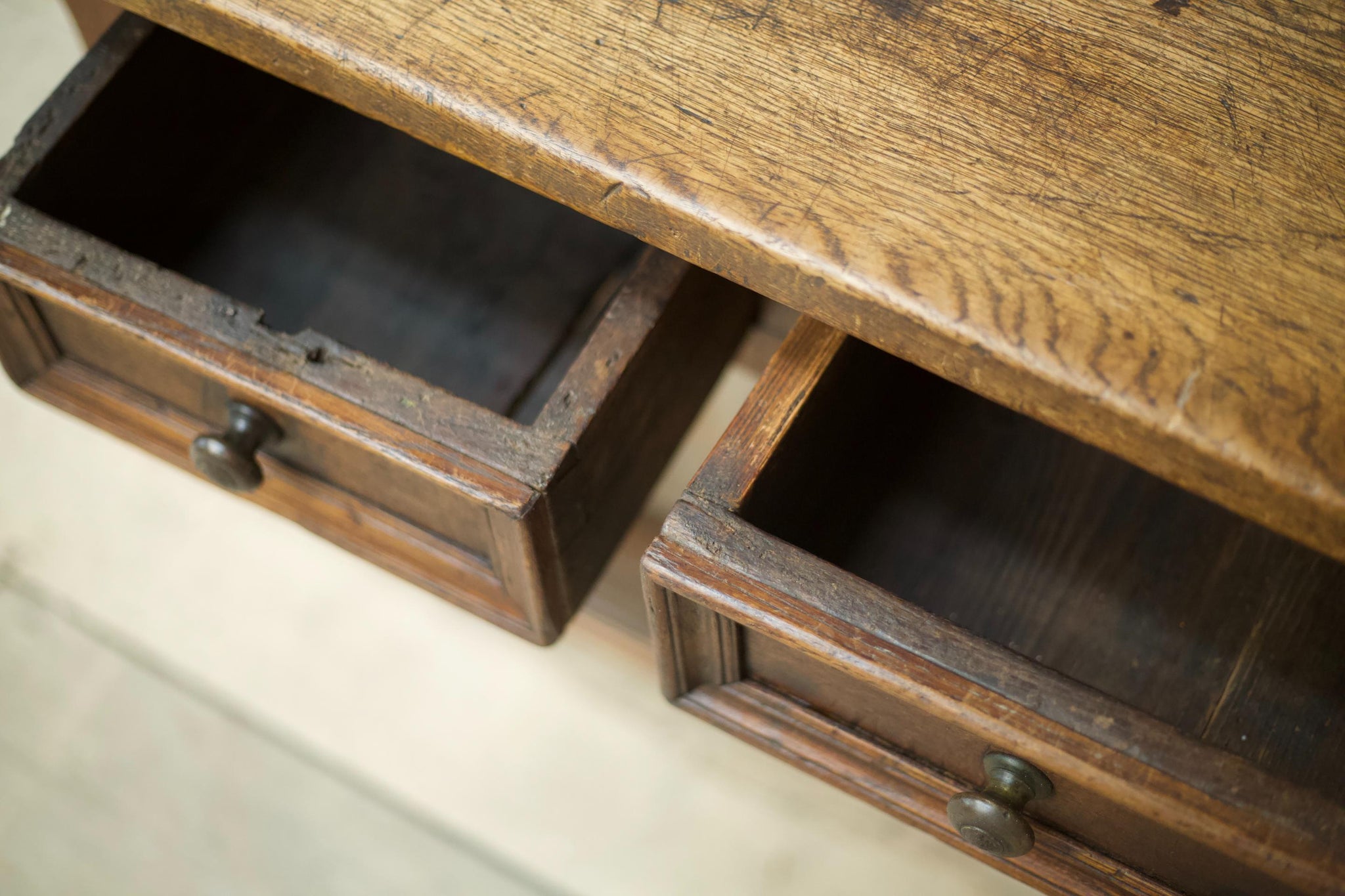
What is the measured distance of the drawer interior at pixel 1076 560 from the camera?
0.74 m

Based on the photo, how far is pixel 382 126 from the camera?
1004 mm

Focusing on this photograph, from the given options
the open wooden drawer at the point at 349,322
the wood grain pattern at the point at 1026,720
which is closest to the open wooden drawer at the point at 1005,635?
the wood grain pattern at the point at 1026,720

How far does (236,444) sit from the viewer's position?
0.74 metres

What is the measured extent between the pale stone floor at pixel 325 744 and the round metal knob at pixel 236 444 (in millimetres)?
211

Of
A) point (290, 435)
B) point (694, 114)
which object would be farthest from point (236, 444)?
point (694, 114)

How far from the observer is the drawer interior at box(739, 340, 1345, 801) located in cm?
74

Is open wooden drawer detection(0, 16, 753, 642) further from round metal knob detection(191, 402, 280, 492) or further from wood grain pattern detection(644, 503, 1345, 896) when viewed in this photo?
wood grain pattern detection(644, 503, 1345, 896)

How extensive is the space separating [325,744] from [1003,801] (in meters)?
0.50

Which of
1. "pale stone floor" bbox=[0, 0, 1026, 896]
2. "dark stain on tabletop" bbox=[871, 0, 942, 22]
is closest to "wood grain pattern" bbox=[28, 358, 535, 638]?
"pale stone floor" bbox=[0, 0, 1026, 896]

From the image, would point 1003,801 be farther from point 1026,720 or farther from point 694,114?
point 694,114

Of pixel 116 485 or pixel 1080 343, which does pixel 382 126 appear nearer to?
pixel 116 485

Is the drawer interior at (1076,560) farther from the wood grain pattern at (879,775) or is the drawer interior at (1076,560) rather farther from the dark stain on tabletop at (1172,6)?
the dark stain on tabletop at (1172,6)

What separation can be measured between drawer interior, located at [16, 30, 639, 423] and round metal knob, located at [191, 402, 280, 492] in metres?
0.16

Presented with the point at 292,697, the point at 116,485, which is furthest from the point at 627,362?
the point at 116,485
